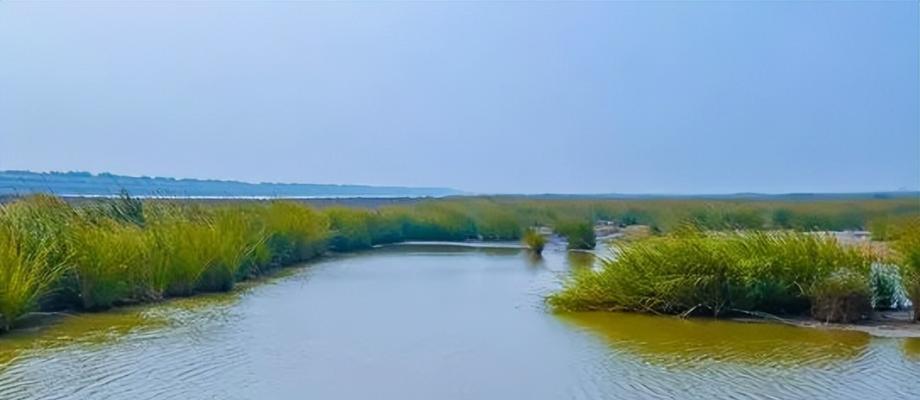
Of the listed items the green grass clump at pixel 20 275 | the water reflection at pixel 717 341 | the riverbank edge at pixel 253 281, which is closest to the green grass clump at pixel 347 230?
the riverbank edge at pixel 253 281

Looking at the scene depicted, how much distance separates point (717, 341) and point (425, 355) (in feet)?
10.0

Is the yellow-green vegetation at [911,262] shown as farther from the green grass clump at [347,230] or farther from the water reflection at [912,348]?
the green grass clump at [347,230]

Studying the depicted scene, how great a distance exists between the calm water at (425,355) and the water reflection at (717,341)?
0.02 m

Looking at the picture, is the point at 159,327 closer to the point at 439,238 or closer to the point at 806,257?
the point at 806,257

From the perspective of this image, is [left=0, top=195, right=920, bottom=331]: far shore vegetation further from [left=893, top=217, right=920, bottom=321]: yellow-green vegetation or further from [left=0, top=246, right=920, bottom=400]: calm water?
[left=0, top=246, right=920, bottom=400]: calm water

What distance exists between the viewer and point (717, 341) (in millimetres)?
10383

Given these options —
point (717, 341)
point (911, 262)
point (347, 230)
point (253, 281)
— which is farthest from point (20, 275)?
point (347, 230)

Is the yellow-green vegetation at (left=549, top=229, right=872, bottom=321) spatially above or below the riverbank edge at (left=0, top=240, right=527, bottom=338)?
above

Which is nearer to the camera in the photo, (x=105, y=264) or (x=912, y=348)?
(x=912, y=348)

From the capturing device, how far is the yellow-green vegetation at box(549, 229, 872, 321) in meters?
12.0

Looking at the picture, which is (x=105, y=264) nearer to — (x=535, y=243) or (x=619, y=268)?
(x=619, y=268)

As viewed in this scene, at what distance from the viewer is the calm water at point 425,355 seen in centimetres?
790

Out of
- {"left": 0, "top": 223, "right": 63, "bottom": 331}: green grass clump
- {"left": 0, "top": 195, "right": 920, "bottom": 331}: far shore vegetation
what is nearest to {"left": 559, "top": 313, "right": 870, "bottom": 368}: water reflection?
{"left": 0, "top": 195, "right": 920, "bottom": 331}: far shore vegetation

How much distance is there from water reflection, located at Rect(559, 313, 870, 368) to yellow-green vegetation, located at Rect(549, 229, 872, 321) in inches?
14.3
